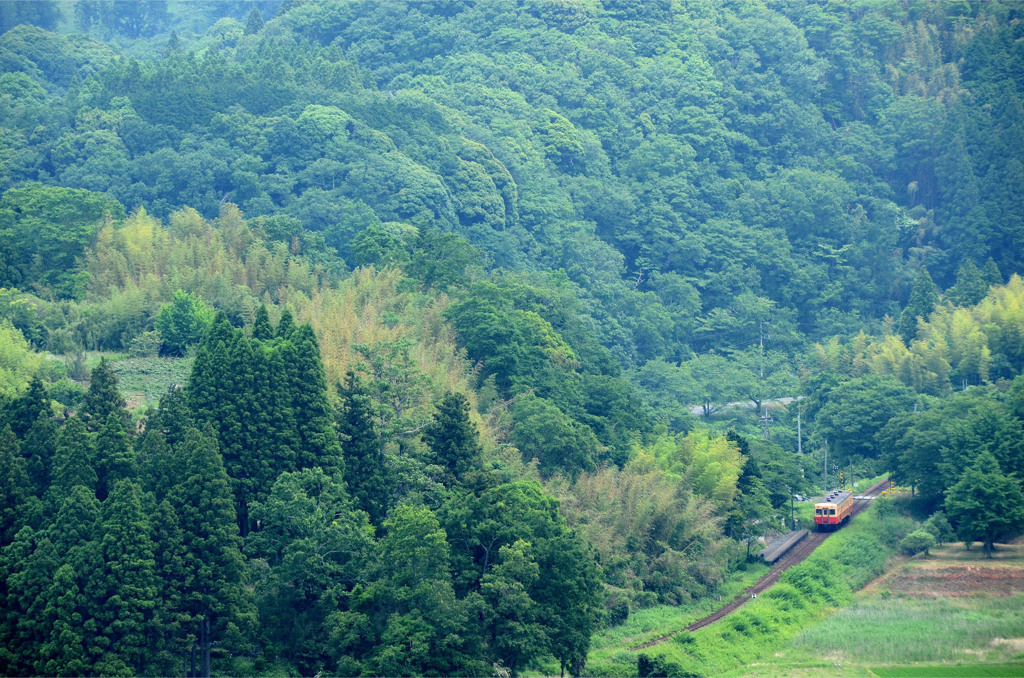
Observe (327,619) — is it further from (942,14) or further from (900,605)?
(942,14)

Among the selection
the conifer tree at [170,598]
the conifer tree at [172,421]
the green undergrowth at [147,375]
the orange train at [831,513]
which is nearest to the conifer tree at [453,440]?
the conifer tree at [172,421]

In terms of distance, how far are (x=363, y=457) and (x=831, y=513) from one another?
20.4 m

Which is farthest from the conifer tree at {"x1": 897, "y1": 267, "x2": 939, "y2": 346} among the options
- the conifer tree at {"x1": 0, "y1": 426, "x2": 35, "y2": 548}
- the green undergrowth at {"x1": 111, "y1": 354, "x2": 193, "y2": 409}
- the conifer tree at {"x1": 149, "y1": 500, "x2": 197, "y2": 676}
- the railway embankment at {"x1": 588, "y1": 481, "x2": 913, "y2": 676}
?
the conifer tree at {"x1": 0, "y1": 426, "x2": 35, "y2": 548}

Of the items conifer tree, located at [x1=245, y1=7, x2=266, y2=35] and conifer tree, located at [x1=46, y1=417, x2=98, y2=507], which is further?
conifer tree, located at [x1=245, y1=7, x2=266, y2=35]

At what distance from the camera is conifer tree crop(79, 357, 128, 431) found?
35094mm

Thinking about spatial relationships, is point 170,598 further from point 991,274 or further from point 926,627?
point 991,274

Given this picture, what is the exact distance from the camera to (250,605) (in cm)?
3253

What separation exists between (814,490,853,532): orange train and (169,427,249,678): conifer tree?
2491 centimetres

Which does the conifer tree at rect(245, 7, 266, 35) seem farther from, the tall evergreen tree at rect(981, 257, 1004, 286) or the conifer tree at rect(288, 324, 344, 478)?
the conifer tree at rect(288, 324, 344, 478)

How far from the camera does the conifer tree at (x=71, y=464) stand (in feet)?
107

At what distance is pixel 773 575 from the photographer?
154 feet

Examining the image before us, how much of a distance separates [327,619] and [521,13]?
231 ft

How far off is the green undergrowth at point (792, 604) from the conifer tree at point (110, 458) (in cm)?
1166

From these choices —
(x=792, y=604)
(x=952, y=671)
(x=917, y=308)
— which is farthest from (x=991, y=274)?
(x=952, y=671)
